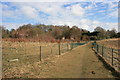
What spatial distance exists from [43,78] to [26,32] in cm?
3293

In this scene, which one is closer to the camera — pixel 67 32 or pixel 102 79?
pixel 102 79

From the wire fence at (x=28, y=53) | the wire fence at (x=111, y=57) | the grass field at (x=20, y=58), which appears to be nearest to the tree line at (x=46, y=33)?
the wire fence at (x=28, y=53)

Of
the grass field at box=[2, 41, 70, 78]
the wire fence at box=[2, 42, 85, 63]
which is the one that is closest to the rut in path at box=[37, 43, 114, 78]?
the grass field at box=[2, 41, 70, 78]

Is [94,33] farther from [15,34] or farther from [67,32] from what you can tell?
[15,34]

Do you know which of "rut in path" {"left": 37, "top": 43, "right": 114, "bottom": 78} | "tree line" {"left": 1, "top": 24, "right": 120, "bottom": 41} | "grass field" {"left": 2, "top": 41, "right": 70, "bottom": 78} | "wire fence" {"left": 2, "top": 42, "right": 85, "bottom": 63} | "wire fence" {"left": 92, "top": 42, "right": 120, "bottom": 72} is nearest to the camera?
"rut in path" {"left": 37, "top": 43, "right": 114, "bottom": 78}

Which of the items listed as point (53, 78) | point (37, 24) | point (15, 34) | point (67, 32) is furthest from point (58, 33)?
point (53, 78)

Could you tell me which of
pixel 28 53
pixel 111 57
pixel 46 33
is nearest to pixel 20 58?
pixel 28 53

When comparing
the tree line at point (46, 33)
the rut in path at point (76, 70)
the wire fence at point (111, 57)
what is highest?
the tree line at point (46, 33)

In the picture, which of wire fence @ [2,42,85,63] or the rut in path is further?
wire fence @ [2,42,85,63]

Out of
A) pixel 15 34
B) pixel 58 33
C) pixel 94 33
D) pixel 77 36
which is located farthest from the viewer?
pixel 94 33

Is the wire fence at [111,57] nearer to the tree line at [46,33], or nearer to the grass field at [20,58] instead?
the grass field at [20,58]

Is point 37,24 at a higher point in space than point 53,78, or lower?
higher

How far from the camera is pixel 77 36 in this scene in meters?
56.0

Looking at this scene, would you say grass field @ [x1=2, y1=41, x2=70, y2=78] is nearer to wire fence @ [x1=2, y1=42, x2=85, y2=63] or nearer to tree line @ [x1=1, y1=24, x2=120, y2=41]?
wire fence @ [x1=2, y1=42, x2=85, y2=63]
